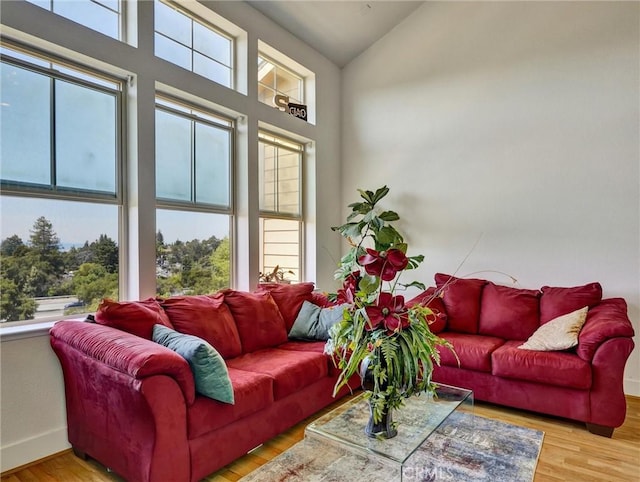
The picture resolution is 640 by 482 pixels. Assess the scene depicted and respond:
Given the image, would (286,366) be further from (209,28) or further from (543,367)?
(209,28)

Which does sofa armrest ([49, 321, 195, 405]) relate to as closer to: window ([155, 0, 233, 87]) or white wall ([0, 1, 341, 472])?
white wall ([0, 1, 341, 472])

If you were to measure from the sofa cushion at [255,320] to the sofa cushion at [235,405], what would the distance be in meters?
0.49

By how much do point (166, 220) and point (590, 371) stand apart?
126 inches

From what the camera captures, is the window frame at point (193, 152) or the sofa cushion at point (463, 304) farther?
the sofa cushion at point (463, 304)

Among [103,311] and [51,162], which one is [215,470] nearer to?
[103,311]

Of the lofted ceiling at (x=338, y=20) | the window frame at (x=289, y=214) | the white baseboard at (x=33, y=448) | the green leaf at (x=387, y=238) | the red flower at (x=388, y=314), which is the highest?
the lofted ceiling at (x=338, y=20)

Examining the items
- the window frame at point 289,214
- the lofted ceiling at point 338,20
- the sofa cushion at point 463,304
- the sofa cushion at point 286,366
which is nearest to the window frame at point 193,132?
the window frame at point 289,214

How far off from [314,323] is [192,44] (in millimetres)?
2528

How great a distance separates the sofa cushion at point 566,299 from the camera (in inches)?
126

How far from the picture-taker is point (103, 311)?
226 cm

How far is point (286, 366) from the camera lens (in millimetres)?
2588

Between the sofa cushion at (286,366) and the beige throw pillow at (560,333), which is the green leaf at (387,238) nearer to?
the sofa cushion at (286,366)

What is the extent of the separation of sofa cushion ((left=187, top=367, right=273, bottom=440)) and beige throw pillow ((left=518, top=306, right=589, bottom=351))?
1.95 metres

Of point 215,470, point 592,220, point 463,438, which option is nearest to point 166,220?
point 215,470
